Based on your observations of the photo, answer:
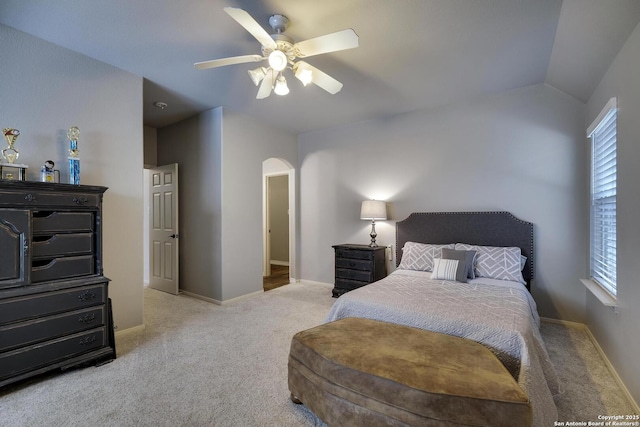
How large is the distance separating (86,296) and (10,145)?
1.28m

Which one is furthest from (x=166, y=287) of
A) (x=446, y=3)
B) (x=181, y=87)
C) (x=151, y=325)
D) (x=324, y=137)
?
(x=446, y=3)

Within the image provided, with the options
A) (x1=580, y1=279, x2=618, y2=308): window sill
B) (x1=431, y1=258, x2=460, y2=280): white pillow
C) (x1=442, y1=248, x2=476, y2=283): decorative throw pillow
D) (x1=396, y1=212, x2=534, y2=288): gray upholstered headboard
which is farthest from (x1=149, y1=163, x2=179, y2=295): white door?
(x1=580, y1=279, x2=618, y2=308): window sill

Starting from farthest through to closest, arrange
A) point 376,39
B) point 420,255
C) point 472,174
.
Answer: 1. point 472,174
2. point 420,255
3. point 376,39

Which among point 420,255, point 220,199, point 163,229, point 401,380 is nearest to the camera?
point 401,380

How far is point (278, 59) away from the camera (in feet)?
6.89

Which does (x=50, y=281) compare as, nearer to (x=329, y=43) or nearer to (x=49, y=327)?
(x=49, y=327)

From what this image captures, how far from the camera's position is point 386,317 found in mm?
2219

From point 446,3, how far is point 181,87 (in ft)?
9.17

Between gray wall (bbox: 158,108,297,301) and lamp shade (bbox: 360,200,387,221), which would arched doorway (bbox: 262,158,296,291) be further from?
lamp shade (bbox: 360,200,387,221)

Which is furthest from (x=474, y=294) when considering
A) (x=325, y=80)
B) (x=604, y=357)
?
(x=325, y=80)

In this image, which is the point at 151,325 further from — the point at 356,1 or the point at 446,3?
the point at 446,3

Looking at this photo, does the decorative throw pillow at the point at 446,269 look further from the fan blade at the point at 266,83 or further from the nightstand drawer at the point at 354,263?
the fan blade at the point at 266,83

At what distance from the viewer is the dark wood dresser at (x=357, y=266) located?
414 centimetres

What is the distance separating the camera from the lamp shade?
4186 mm
